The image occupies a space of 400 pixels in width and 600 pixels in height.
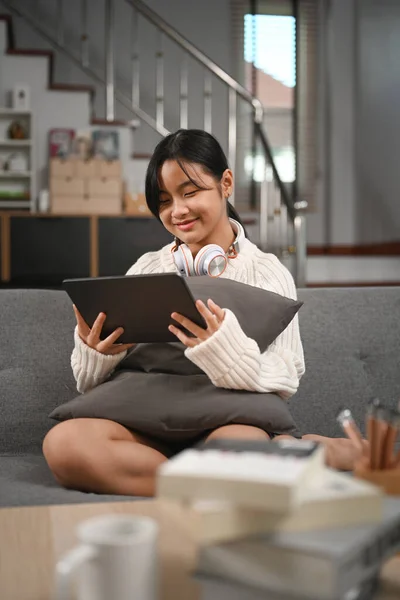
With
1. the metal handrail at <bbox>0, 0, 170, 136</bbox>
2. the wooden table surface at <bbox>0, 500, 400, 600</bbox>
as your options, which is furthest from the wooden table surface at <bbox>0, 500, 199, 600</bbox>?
the metal handrail at <bbox>0, 0, 170, 136</bbox>

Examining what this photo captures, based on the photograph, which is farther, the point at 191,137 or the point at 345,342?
the point at 345,342

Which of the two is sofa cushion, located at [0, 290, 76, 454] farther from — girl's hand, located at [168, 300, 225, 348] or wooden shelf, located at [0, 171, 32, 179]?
wooden shelf, located at [0, 171, 32, 179]

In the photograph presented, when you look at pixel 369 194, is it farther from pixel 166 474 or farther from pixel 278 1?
pixel 166 474

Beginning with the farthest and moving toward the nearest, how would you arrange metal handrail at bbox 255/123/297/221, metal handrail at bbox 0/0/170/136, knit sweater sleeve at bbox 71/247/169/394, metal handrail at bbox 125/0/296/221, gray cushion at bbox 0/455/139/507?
1. metal handrail at bbox 0/0/170/136
2. metal handrail at bbox 125/0/296/221
3. metal handrail at bbox 255/123/297/221
4. knit sweater sleeve at bbox 71/247/169/394
5. gray cushion at bbox 0/455/139/507

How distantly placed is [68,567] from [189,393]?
0.88m

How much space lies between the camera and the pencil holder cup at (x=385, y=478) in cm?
77

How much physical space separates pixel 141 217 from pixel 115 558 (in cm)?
403

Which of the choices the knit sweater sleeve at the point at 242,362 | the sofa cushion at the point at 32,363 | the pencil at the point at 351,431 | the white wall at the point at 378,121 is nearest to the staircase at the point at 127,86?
the white wall at the point at 378,121

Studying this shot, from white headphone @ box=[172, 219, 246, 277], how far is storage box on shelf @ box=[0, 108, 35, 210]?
11.9ft

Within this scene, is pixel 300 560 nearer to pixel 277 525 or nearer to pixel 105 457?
pixel 277 525

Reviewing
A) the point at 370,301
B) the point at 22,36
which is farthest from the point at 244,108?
the point at 370,301

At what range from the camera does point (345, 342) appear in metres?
1.88

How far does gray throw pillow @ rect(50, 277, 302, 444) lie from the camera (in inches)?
55.9

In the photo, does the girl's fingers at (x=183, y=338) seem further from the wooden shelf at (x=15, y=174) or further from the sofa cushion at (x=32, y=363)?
the wooden shelf at (x=15, y=174)
